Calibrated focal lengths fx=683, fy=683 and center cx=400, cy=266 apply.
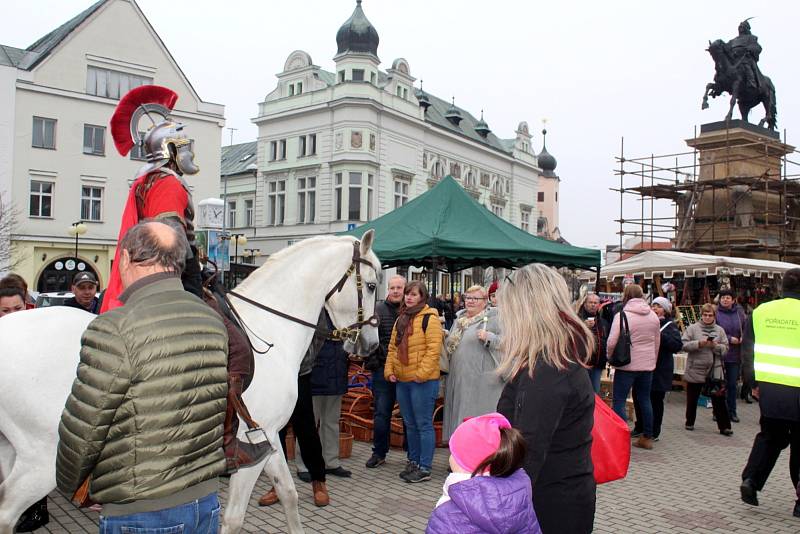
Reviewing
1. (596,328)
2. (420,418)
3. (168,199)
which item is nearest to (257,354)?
(168,199)

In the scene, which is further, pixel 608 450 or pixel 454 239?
pixel 454 239

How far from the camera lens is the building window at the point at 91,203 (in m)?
30.7

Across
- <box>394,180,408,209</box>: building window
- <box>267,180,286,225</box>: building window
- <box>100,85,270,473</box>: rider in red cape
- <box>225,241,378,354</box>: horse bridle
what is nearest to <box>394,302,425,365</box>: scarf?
<box>225,241,378,354</box>: horse bridle

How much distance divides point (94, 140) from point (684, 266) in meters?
26.5

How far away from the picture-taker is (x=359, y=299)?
5.38 metres

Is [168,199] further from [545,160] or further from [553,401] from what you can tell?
[545,160]

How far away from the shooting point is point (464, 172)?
48.8 metres

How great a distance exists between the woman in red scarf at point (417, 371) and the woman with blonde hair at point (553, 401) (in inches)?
147

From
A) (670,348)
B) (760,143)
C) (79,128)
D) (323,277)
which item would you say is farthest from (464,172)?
(323,277)

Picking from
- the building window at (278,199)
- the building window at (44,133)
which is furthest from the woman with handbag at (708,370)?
the building window at (278,199)

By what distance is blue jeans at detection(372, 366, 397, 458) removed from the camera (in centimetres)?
728

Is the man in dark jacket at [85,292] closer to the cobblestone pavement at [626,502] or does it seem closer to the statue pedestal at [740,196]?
the cobblestone pavement at [626,502]

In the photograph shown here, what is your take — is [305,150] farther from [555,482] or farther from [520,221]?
[555,482]

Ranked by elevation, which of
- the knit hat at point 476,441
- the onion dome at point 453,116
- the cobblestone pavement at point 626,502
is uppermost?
the onion dome at point 453,116
